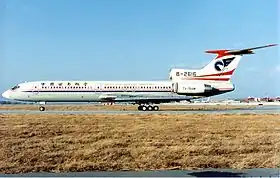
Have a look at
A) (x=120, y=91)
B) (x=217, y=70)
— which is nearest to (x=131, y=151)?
(x=120, y=91)

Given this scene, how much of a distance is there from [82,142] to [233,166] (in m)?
4.67

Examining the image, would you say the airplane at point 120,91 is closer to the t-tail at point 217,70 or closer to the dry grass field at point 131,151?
the t-tail at point 217,70

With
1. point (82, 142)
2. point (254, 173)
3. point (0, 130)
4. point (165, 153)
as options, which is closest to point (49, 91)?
point (0, 130)

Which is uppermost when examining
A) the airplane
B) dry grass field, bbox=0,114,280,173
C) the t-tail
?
the t-tail

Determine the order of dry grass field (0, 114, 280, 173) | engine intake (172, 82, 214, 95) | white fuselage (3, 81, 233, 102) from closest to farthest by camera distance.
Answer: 1. dry grass field (0, 114, 280, 173)
2. white fuselage (3, 81, 233, 102)
3. engine intake (172, 82, 214, 95)

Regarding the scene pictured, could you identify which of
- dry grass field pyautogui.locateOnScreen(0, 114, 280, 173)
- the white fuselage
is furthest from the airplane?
dry grass field pyautogui.locateOnScreen(0, 114, 280, 173)

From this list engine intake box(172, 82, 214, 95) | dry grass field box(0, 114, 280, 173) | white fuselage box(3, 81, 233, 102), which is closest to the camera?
dry grass field box(0, 114, 280, 173)

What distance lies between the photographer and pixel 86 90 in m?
38.5

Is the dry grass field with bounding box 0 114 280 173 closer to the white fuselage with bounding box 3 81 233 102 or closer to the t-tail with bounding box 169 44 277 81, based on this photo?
the white fuselage with bounding box 3 81 233 102

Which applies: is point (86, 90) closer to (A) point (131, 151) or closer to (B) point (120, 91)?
(B) point (120, 91)

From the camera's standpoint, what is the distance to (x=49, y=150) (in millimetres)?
9930

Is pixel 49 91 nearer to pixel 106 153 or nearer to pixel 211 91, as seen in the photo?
pixel 211 91

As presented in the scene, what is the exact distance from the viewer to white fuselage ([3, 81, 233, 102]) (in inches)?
1507

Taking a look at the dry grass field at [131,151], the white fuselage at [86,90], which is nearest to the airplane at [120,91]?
the white fuselage at [86,90]
